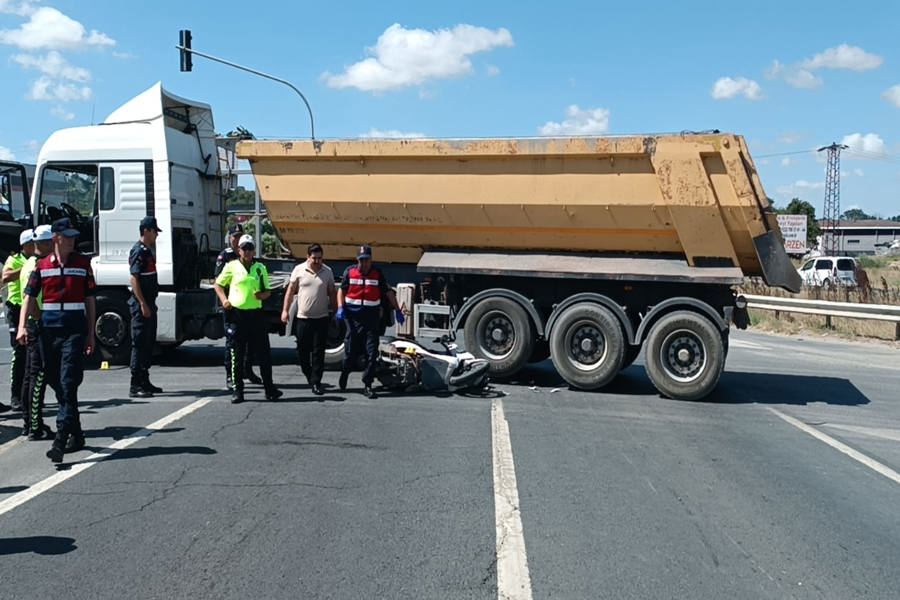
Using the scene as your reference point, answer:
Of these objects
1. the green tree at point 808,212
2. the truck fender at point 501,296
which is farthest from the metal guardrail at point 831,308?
the green tree at point 808,212

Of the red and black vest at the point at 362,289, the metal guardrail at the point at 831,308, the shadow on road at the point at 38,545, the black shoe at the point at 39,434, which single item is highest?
the red and black vest at the point at 362,289

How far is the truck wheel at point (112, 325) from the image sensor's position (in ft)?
34.8

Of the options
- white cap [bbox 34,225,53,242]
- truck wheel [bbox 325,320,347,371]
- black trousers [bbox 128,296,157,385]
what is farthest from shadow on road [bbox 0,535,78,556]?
truck wheel [bbox 325,320,347,371]

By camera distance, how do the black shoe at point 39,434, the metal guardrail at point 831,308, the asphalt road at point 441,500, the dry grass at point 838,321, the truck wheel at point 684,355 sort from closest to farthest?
the asphalt road at point 441,500 < the black shoe at point 39,434 < the truck wheel at point 684,355 < the metal guardrail at point 831,308 < the dry grass at point 838,321

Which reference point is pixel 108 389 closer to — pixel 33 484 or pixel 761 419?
pixel 33 484

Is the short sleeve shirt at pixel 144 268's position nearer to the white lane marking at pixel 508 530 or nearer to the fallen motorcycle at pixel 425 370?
the fallen motorcycle at pixel 425 370

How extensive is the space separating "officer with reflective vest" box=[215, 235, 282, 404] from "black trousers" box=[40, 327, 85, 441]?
2.15 meters

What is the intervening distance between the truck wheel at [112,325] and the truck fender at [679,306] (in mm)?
6716

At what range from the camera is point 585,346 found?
31.7 ft

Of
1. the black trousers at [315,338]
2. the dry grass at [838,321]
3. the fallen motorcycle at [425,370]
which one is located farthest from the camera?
the dry grass at [838,321]

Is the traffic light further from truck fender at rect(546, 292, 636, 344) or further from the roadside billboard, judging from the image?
the roadside billboard

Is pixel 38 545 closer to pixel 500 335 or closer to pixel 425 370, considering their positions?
pixel 425 370

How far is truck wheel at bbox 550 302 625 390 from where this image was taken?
31.2ft

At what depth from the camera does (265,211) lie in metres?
10.9
